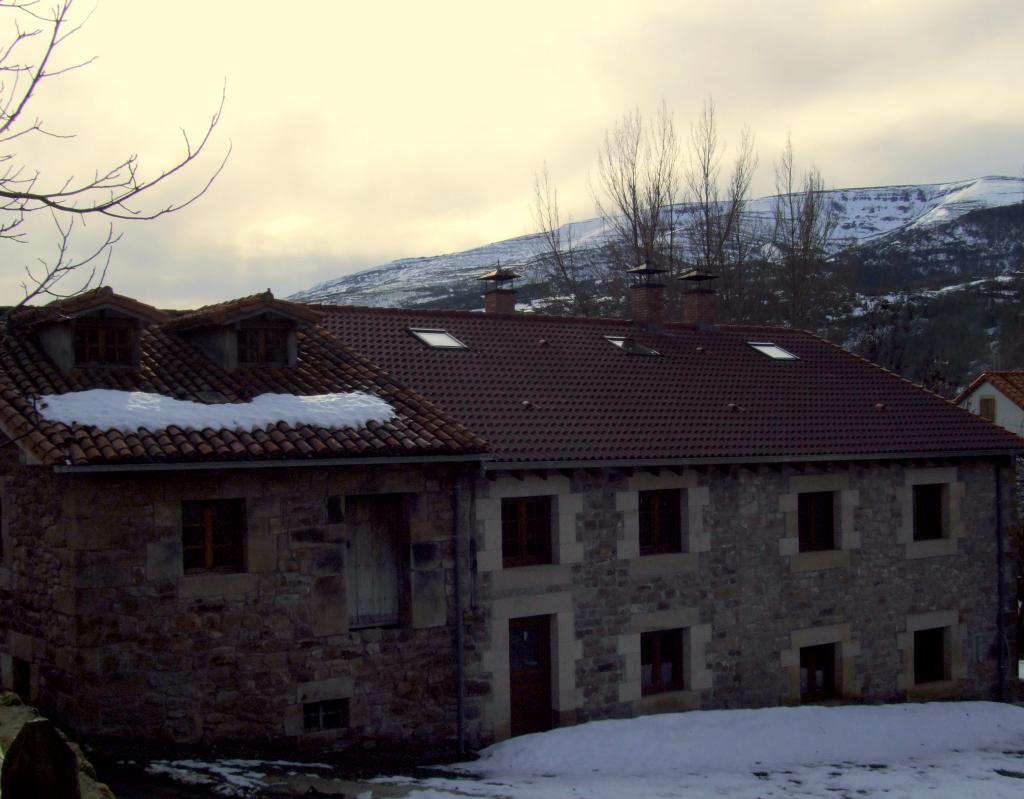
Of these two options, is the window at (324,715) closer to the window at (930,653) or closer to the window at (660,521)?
the window at (660,521)

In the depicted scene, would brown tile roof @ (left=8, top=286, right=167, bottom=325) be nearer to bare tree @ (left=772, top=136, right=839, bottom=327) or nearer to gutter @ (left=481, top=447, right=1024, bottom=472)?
gutter @ (left=481, top=447, right=1024, bottom=472)

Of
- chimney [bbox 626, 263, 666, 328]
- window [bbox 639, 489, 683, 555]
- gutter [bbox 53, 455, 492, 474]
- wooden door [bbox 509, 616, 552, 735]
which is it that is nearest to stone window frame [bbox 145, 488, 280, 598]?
gutter [bbox 53, 455, 492, 474]

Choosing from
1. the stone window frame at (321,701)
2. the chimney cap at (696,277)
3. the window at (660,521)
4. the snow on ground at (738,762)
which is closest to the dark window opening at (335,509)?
the stone window frame at (321,701)

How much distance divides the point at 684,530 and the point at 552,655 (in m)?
2.72

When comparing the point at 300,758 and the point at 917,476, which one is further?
the point at 917,476

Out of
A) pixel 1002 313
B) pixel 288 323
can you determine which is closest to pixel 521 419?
pixel 288 323

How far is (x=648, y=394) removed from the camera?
1734 centimetres

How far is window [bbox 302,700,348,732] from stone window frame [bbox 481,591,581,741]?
6.41 ft

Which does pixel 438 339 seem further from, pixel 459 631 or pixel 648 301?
pixel 459 631

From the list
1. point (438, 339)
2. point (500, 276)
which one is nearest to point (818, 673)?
point (438, 339)

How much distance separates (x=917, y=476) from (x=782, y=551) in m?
3.18

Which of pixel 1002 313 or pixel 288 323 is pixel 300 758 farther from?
pixel 1002 313

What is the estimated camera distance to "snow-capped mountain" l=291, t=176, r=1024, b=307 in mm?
127125

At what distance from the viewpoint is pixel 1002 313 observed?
74625 millimetres
